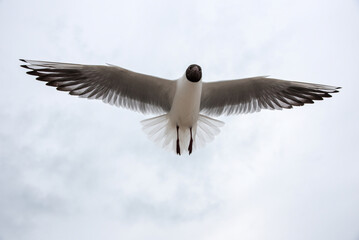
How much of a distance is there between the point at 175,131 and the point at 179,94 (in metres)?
0.54

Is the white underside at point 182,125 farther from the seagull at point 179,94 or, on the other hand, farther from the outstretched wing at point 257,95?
the outstretched wing at point 257,95

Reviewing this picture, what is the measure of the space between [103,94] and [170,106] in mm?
826

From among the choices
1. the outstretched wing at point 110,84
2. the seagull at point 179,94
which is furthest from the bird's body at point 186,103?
the outstretched wing at point 110,84

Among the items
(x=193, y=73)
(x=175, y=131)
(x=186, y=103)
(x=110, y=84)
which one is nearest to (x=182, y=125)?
(x=175, y=131)

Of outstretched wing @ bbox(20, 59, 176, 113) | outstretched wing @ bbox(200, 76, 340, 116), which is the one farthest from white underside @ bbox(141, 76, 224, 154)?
outstretched wing @ bbox(200, 76, 340, 116)

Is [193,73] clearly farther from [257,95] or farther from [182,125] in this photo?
[257,95]

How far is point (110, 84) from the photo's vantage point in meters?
6.71

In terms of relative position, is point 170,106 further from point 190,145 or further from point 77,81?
point 77,81

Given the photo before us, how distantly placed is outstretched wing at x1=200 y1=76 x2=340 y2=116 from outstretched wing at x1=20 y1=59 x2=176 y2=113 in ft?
1.74

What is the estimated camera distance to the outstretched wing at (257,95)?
22.5ft

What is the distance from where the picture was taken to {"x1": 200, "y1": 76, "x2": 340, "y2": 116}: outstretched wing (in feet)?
22.5

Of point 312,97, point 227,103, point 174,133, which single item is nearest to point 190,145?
point 174,133

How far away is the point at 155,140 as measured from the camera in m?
6.88

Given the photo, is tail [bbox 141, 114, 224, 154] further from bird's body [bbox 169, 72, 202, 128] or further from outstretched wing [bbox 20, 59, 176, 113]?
outstretched wing [bbox 20, 59, 176, 113]
